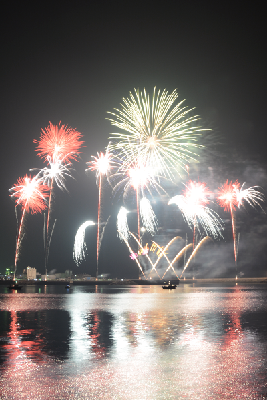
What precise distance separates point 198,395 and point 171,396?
914mm

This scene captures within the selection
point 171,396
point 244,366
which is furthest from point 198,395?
point 244,366

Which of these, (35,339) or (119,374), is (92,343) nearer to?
(35,339)

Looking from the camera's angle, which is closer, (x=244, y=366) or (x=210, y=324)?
(x=244, y=366)

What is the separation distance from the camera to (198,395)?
14391mm

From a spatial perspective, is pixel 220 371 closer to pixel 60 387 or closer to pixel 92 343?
pixel 60 387

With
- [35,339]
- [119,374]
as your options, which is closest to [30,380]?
[119,374]

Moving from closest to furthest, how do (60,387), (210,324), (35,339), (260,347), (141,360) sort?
(60,387) → (141,360) → (260,347) → (35,339) → (210,324)

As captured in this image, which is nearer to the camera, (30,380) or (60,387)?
(60,387)

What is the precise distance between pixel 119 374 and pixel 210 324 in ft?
74.7

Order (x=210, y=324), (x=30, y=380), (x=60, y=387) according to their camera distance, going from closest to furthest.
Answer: (x=60, y=387) → (x=30, y=380) → (x=210, y=324)

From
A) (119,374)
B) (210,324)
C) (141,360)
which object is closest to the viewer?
(119,374)

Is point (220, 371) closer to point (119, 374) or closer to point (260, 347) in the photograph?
point (119, 374)

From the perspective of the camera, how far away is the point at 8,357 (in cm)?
2173

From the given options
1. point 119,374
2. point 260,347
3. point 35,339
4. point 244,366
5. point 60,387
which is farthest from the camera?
point 35,339
